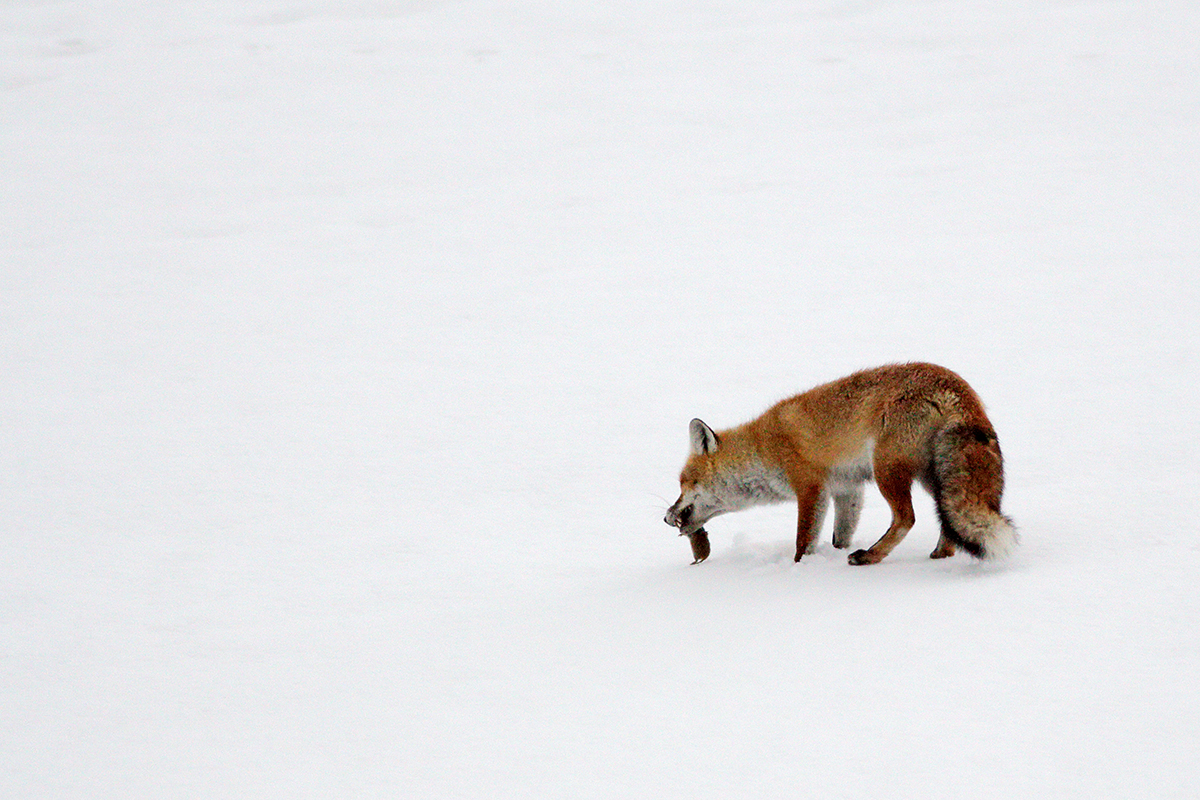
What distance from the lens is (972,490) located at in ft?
15.3

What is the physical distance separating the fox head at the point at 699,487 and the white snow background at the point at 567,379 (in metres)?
0.27

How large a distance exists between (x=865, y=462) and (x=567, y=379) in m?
4.70

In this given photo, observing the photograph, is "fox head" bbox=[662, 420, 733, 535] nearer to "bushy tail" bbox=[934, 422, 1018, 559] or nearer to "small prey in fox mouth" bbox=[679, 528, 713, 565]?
"small prey in fox mouth" bbox=[679, 528, 713, 565]

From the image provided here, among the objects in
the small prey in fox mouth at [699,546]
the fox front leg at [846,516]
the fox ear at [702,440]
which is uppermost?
the fox ear at [702,440]

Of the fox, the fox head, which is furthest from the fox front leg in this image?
the fox head

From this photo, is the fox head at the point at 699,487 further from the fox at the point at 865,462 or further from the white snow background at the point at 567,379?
the white snow background at the point at 567,379

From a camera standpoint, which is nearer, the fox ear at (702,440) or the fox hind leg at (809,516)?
the fox hind leg at (809,516)

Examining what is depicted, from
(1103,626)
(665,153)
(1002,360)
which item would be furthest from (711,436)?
(665,153)

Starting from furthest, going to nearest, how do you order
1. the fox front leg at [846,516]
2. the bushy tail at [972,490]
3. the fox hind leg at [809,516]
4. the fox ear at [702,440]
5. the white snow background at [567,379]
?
1. the fox ear at [702,440]
2. the fox front leg at [846,516]
3. the fox hind leg at [809,516]
4. the bushy tail at [972,490]
5. the white snow background at [567,379]

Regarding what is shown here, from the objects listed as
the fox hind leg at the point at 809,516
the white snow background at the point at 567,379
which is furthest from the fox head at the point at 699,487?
the fox hind leg at the point at 809,516

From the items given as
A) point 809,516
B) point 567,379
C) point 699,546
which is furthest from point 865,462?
point 567,379

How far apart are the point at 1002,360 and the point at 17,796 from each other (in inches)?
298

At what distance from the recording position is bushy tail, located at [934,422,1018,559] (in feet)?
15.1

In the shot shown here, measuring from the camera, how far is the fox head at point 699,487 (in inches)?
231
